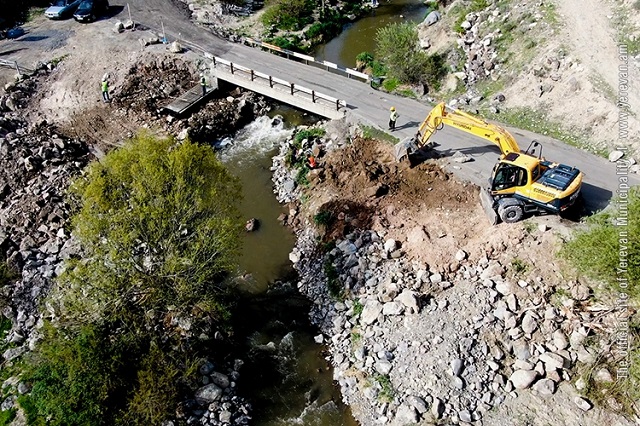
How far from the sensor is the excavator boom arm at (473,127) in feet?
81.1

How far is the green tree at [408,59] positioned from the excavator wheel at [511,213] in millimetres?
14985

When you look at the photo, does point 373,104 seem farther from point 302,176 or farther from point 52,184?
point 52,184

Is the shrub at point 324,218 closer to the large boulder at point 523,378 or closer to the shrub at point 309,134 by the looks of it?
the shrub at point 309,134

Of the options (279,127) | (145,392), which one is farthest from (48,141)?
(145,392)

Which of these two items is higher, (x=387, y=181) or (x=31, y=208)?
(x=31, y=208)

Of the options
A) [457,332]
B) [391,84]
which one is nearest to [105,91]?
[391,84]

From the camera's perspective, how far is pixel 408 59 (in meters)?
35.6

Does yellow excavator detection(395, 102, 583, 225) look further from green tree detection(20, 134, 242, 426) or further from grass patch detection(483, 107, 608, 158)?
green tree detection(20, 134, 242, 426)

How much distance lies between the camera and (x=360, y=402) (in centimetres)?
2078

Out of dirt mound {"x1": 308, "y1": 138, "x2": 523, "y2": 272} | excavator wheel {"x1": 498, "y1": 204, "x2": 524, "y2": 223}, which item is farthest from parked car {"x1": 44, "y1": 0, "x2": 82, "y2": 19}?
excavator wheel {"x1": 498, "y1": 204, "x2": 524, "y2": 223}

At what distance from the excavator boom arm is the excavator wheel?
2.81 m

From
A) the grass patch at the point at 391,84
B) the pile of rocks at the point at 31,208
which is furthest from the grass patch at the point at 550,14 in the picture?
the pile of rocks at the point at 31,208

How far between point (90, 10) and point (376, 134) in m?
27.5

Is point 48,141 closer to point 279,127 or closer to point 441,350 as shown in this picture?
point 279,127
